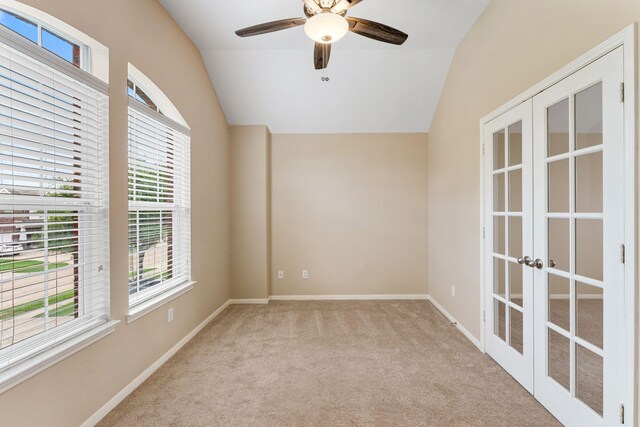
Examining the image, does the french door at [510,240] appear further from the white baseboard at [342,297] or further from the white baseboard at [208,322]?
the white baseboard at [342,297]

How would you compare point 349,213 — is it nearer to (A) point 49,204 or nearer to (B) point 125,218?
(B) point 125,218

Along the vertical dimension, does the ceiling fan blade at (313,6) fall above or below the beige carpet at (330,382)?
above

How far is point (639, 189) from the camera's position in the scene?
1387mm

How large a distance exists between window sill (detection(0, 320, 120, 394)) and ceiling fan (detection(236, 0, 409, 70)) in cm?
222

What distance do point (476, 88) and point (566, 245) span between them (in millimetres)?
1818

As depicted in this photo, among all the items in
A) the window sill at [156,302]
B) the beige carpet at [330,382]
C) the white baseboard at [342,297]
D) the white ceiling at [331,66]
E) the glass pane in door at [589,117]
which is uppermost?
the white ceiling at [331,66]

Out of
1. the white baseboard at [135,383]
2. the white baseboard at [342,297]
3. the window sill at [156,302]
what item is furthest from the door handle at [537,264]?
the white baseboard at [135,383]

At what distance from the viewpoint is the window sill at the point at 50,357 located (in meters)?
1.36

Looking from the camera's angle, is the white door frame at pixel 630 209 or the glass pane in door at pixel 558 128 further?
the glass pane in door at pixel 558 128

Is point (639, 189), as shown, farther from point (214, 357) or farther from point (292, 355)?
point (214, 357)

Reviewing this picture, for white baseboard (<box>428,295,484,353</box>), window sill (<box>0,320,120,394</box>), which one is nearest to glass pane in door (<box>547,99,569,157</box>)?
white baseboard (<box>428,295,484,353</box>)

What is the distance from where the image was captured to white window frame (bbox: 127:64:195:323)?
2.35 meters

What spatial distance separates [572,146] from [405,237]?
287 cm

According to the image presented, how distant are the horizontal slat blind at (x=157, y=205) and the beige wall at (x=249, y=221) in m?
1.20
